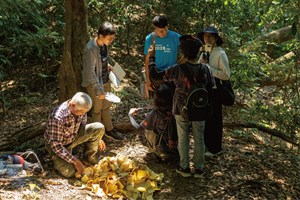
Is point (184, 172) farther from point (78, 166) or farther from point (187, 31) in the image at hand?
point (187, 31)

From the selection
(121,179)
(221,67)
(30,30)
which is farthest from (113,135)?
(30,30)

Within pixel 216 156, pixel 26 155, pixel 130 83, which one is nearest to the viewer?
pixel 26 155

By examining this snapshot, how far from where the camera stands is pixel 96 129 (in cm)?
514

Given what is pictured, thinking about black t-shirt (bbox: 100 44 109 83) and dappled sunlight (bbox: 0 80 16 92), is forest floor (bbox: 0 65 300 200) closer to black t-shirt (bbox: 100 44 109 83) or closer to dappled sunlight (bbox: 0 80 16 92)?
dappled sunlight (bbox: 0 80 16 92)

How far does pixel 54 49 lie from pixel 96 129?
11.7 feet

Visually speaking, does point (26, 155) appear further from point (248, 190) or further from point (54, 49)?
point (54, 49)

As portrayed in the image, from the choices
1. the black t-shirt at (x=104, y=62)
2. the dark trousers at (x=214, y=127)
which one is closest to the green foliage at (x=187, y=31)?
the dark trousers at (x=214, y=127)

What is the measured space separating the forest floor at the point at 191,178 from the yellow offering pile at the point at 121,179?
0.43 feet

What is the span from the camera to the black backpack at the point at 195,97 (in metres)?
4.80

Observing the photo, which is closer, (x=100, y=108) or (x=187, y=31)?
(x=100, y=108)

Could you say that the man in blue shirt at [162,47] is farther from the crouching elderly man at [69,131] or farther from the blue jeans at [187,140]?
the crouching elderly man at [69,131]

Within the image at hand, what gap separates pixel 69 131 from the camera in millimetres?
4898

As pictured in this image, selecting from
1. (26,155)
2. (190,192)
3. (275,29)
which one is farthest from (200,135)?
(275,29)

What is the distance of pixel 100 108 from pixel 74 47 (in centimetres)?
104
